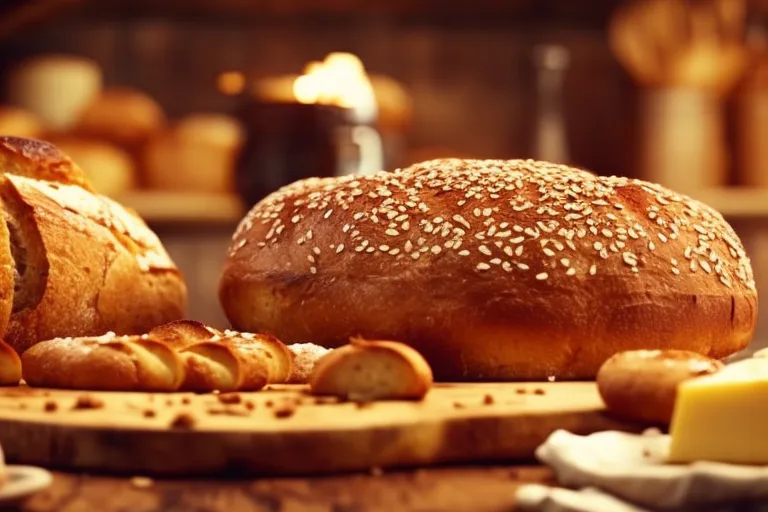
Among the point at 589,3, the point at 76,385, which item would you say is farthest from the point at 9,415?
the point at 589,3

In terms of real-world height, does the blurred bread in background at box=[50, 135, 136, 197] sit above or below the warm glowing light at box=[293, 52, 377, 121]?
below

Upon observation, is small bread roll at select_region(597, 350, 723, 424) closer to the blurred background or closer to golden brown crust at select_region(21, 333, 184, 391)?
golden brown crust at select_region(21, 333, 184, 391)

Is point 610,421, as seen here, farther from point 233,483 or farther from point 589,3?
point 589,3

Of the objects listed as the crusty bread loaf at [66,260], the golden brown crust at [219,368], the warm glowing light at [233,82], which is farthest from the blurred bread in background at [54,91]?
the golden brown crust at [219,368]

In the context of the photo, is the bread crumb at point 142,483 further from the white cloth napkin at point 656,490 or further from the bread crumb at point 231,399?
the white cloth napkin at point 656,490

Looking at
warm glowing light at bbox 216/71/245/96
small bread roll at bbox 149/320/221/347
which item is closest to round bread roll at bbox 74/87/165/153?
warm glowing light at bbox 216/71/245/96

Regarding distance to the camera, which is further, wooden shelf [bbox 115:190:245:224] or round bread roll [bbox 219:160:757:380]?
wooden shelf [bbox 115:190:245:224]
